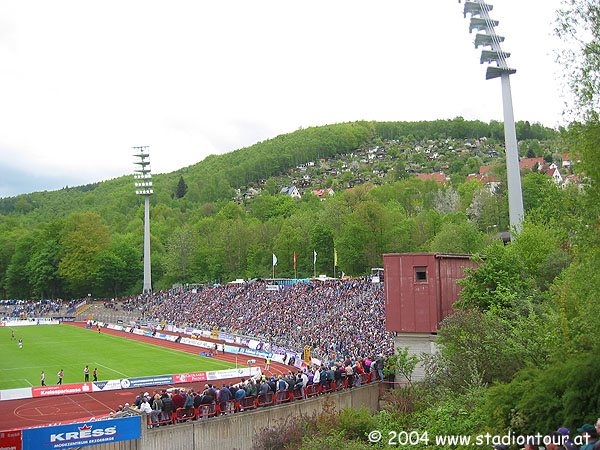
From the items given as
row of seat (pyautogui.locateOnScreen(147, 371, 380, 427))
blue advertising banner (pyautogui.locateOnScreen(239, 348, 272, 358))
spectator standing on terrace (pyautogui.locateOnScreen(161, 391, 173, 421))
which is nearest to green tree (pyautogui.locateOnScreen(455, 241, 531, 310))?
row of seat (pyautogui.locateOnScreen(147, 371, 380, 427))

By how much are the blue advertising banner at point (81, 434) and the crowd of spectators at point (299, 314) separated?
48.6 feet

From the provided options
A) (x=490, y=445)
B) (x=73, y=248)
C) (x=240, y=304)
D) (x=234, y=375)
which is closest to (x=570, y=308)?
(x=490, y=445)

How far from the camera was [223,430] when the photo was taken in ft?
61.6

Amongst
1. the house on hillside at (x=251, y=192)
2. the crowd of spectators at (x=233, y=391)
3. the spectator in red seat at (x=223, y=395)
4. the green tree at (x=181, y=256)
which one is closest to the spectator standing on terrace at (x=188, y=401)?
the crowd of spectators at (x=233, y=391)

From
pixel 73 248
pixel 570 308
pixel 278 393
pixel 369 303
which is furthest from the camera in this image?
pixel 73 248

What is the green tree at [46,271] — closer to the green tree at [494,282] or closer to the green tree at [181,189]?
the green tree at [181,189]

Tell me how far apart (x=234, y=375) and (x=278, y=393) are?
1645 centimetres

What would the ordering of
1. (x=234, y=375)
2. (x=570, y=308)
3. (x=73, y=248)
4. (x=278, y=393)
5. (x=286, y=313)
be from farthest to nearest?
(x=73, y=248), (x=286, y=313), (x=234, y=375), (x=278, y=393), (x=570, y=308)

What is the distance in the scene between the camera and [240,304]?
6066 centimetres

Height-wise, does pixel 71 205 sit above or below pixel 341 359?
above

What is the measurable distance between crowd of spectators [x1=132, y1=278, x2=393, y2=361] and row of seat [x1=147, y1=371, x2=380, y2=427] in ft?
21.9

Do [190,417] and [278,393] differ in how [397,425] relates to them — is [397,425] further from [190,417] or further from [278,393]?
[190,417]

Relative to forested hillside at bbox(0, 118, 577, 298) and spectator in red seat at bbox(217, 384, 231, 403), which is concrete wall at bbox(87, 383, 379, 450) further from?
forested hillside at bbox(0, 118, 577, 298)

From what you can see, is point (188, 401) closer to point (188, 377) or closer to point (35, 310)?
point (188, 377)
